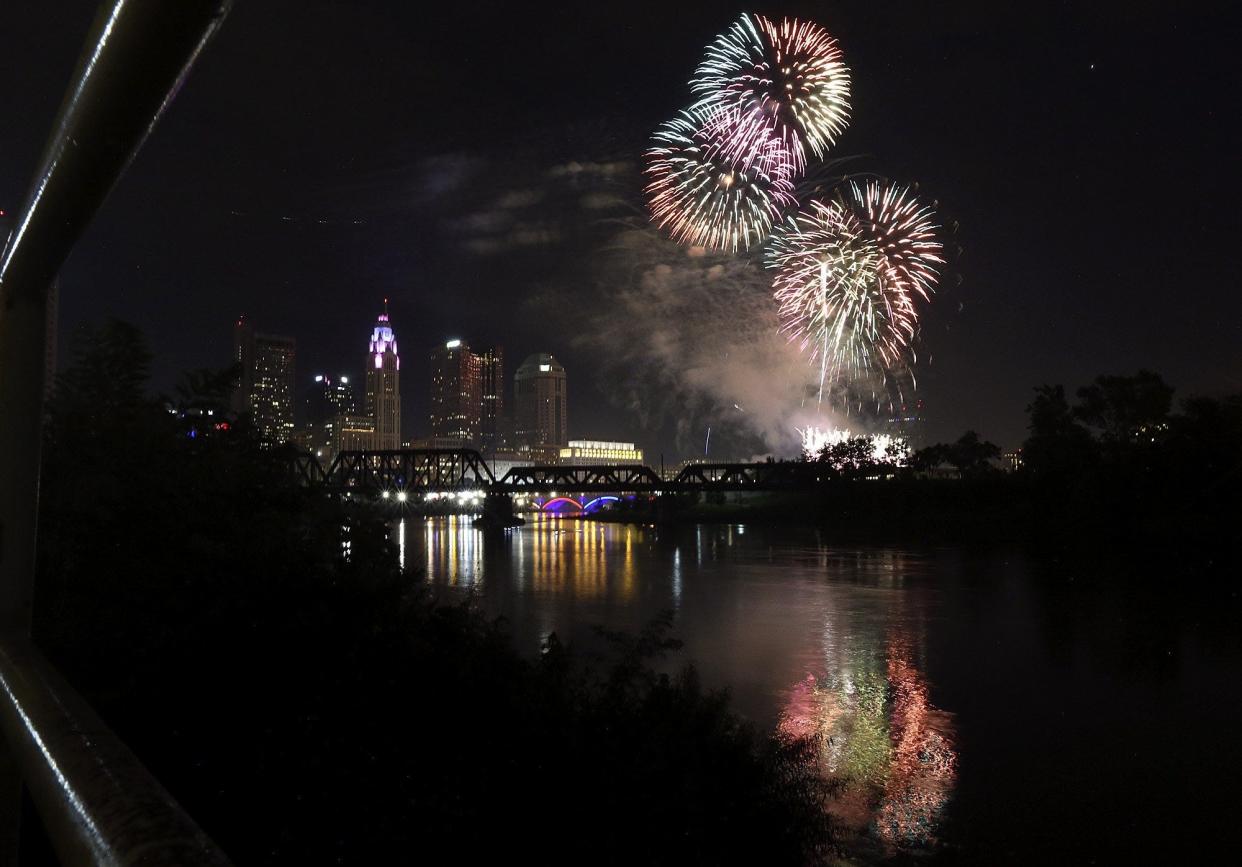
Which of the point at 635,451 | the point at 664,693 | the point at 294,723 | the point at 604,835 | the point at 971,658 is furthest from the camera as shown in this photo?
→ the point at 635,451

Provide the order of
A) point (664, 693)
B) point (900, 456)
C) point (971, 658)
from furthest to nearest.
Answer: point (900, 456) → point (971, 658) → point (664, 693)

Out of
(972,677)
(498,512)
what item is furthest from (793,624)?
(498,512)

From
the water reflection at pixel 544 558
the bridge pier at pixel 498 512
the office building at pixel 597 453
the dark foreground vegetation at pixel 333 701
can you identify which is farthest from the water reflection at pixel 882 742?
the office building at pixel 597 453

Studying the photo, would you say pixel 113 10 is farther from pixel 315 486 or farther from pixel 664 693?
pixel 315 486

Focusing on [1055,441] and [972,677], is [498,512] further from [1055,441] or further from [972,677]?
[972,677]

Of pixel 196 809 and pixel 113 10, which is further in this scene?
pixel 196 809

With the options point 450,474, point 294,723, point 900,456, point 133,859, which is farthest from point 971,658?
point 450,474

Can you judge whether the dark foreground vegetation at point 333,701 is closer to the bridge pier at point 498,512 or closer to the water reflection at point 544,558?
the water reflection at point 544,558
